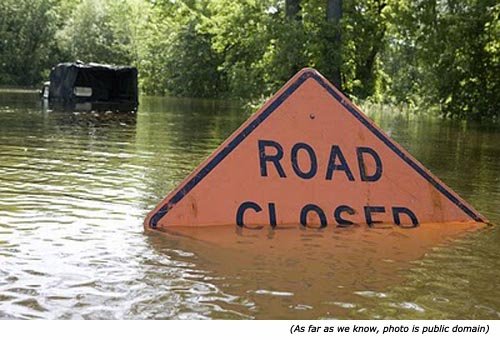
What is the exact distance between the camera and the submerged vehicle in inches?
1302

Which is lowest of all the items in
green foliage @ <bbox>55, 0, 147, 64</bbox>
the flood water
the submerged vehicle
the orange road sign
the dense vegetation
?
the flood water

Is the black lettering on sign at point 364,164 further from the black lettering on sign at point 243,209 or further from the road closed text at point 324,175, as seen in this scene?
the black lettering on sign at point 243,209

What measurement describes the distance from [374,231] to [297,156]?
0.84 meters

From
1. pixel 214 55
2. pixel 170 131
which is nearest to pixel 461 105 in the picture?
pixel 170 131

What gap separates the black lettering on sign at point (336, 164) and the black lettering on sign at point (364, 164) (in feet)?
0.33

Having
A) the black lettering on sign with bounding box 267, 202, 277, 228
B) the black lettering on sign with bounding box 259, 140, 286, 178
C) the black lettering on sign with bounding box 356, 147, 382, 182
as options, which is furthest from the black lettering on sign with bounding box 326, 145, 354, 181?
the black lettering on sign with bounding box 267, 202, 277, 228

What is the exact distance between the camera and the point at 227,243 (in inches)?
201

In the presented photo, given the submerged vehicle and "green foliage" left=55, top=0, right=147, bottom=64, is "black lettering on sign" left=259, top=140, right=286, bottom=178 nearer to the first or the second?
the submerged vehicle

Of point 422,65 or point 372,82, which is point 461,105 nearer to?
point 422,65

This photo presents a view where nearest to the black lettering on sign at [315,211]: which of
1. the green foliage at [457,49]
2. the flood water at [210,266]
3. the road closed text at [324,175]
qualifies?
the road closed text at [324,175]

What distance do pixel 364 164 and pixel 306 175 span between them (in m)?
0.50

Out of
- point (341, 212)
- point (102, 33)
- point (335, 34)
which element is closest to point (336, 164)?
point (341, 212)

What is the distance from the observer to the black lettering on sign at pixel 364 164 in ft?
19.3
